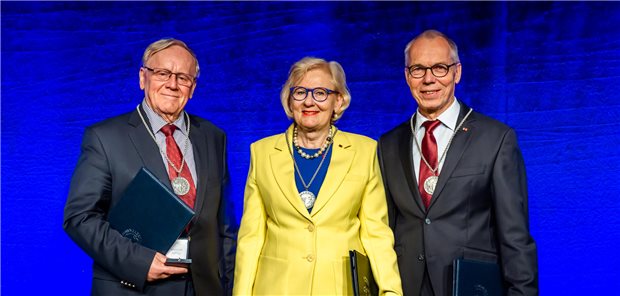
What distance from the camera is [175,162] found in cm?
363

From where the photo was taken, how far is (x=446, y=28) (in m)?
4.74

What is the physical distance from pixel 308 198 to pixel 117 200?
763mm

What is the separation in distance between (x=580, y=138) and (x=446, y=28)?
35.2 inches

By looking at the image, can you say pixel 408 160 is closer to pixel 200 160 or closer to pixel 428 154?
pixel 428 154

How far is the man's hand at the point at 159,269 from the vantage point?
11.1 ft

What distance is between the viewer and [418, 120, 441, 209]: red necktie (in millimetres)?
3536

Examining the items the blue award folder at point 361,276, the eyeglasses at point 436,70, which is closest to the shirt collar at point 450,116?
the eyeglasses at point 436,70

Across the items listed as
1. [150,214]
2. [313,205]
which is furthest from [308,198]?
[150,214]

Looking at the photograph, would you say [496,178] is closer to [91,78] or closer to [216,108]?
[216,108]

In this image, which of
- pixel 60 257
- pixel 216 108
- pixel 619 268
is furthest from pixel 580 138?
pixel 60 257

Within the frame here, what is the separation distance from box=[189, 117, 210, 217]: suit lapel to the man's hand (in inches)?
10.2

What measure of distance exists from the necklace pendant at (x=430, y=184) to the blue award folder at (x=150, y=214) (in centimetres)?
92

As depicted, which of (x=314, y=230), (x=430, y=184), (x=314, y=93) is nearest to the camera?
(x=314, y=230)

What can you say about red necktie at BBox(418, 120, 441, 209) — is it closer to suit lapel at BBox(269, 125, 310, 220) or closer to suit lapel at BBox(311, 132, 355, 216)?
suit lapel at BBox(311, 132, 355, 216)
